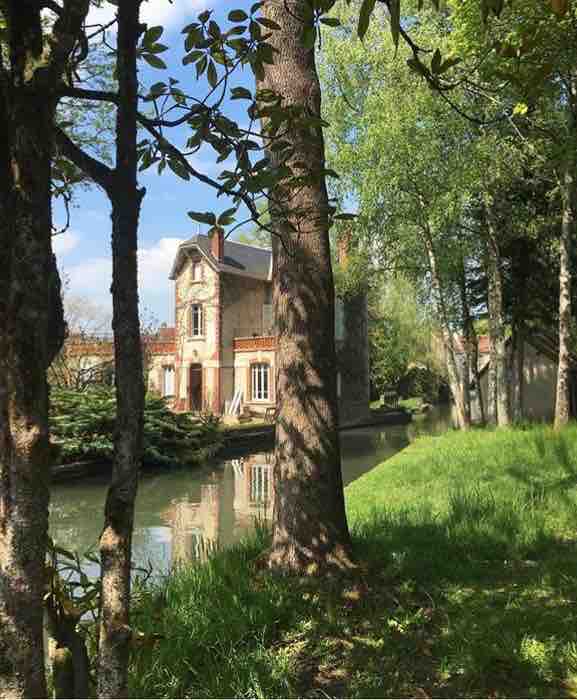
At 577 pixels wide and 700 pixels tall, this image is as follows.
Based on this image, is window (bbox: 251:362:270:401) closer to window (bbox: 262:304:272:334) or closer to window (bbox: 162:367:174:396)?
window (bbox: 262:304:272:334)

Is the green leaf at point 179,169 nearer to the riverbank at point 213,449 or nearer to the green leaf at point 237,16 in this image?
the green leaf at point 237,16

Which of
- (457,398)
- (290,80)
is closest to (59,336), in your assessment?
(290,80)

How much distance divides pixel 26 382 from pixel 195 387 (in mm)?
31855

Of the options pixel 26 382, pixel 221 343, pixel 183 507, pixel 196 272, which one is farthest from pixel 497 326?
pixel 196 272

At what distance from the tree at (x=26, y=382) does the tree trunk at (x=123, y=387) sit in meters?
0.23

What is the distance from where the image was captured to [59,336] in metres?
1.94

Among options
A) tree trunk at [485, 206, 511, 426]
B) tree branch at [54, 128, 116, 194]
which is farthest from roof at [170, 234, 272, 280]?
tree branch at [54, 128, 116, 194]

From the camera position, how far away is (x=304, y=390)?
4727 millimetres

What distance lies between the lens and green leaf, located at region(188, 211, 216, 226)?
7.52 ft

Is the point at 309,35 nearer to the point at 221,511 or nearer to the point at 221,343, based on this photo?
the point at 221,511

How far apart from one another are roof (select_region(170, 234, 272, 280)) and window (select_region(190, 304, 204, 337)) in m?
2.27

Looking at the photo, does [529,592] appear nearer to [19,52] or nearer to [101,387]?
[19,52]

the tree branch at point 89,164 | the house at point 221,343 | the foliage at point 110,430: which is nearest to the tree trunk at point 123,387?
the tree branch at point 89,164

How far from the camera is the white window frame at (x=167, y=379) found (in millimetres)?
34375
